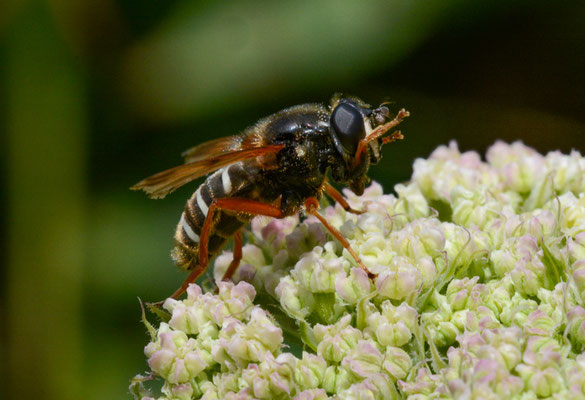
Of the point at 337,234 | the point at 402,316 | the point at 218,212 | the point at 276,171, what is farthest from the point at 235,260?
the point at 402,316

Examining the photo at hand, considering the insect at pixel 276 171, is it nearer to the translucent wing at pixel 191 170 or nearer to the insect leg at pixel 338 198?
the translucent wing at pixel 191 170

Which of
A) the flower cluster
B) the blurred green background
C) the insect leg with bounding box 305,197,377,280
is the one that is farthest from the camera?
the blurred green background

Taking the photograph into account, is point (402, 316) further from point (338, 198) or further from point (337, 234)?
point (338, 198)

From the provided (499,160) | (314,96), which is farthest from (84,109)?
(499,160)

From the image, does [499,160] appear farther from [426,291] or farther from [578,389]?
[578,389]

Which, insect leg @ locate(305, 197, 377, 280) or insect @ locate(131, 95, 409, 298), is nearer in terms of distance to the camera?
insect leg @ locate(305, 197, 377, 280)

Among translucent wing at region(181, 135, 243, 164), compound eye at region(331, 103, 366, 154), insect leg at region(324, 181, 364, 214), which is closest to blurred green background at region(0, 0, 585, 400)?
translucent wing at region(181, 135, 243, 164)

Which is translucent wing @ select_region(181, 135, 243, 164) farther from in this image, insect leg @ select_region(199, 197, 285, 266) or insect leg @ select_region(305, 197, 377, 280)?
insect leg @ select_region(305, 197, 377, 280)

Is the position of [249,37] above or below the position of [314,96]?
above
